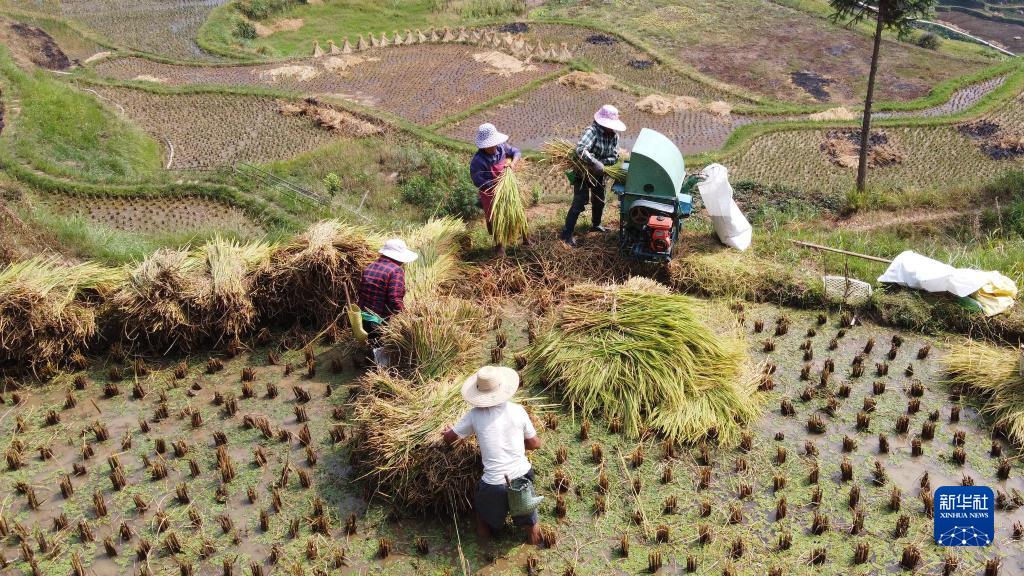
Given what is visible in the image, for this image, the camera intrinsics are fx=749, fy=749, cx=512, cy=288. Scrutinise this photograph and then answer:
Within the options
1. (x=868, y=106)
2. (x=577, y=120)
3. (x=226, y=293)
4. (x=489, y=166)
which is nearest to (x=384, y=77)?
(x=577, y=120)

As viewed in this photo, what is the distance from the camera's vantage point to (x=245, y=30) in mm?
24719

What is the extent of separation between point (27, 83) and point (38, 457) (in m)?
12.8

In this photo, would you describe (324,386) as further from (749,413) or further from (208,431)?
(749,413)

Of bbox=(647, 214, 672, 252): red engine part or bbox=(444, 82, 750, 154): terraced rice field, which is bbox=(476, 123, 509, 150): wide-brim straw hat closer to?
bbox=(647, 214, 672, 252): red engine part

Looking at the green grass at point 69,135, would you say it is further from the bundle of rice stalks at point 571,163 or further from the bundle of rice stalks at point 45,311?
the bundle of rice stalks at point 571,163

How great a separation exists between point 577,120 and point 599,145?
31.1 ft

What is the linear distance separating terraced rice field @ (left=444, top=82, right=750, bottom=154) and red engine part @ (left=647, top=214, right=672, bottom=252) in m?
8.82

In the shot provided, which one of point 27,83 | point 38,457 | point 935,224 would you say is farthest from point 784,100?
point 38,457

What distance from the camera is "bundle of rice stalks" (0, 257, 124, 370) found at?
6027 mm

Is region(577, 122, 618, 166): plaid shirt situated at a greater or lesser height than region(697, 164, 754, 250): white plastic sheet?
greater

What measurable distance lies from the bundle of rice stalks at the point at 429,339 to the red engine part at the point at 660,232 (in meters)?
1.97

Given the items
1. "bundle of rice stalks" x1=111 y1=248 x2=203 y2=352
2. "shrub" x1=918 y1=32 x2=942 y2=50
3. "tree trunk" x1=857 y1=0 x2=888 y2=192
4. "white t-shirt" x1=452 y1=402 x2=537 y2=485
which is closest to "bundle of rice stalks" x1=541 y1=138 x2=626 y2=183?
"white t-shirt" x1=452 y1=402 x2=537 y2=485

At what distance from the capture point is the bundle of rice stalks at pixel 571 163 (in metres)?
7.18

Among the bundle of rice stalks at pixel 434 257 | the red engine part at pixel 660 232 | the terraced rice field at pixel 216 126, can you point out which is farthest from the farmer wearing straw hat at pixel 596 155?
the terraced rice field at pixel 216 126
